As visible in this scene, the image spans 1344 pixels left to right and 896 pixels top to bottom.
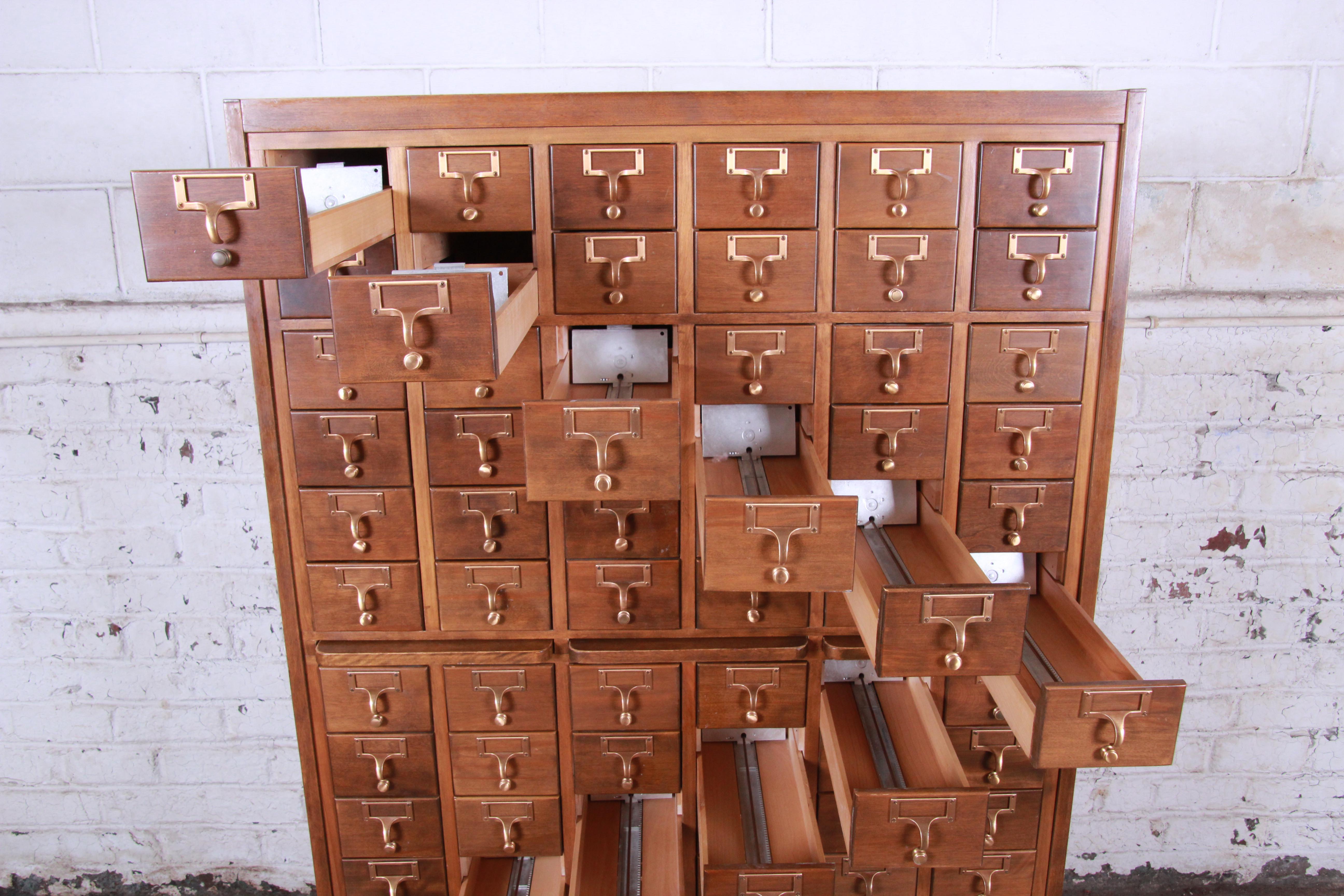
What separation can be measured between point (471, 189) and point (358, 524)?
0.77 m

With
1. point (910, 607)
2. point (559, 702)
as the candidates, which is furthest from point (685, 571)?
point (910, 607)

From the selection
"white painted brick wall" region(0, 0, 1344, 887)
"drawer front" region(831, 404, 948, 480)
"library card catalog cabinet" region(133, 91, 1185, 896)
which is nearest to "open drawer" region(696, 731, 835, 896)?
"library card catalog cabinet" region(133, 91, 1185, 896)

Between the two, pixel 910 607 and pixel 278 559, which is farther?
pixel 278 559

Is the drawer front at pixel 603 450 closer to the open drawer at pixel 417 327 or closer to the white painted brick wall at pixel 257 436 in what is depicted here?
the open drawer at pixel 417 327

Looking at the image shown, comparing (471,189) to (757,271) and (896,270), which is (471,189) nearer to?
(757,271)

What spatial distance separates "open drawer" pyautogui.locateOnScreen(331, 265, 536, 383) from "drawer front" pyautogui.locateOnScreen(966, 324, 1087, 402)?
41.1 inches

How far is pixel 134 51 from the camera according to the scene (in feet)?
7.50

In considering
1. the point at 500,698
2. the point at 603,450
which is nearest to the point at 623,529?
the point at 603,450

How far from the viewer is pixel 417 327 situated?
1.34 m

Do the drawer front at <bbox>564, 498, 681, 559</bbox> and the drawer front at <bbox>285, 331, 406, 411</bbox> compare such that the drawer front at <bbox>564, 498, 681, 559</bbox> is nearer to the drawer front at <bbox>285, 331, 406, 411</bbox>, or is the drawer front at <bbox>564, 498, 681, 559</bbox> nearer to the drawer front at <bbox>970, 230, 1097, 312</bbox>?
the drawer front at <bbox>285, 331, 406, 411</bbox>

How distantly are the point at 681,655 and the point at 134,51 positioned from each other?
213cm

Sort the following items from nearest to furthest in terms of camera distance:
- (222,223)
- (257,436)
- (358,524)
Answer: (222,223), (358,524), (257,436)

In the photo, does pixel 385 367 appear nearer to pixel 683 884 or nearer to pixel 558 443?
pixel 558 443

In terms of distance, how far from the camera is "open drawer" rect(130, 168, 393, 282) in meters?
1.26
